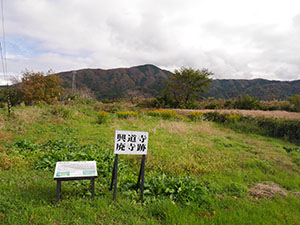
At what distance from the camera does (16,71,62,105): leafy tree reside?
61.4ft

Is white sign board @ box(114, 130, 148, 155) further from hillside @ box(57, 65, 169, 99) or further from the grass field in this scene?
hillside @ box(57, 65, 169, 99)

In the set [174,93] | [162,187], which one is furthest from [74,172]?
[174,93]

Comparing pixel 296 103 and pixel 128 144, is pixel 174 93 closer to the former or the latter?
pixel 296 103

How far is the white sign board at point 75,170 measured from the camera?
3154mm

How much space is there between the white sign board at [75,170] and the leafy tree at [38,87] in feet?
54.2

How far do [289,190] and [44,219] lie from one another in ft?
16.7

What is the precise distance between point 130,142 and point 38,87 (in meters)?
19.3

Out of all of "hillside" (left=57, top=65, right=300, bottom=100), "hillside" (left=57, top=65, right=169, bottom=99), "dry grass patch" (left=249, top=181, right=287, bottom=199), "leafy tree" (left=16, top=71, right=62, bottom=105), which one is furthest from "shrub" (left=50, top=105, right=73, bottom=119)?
"hillside" (left=57, top=65, right=169, bottom=99)

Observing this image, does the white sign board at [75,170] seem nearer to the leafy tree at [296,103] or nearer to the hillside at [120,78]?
the leafy tree at [296,103]

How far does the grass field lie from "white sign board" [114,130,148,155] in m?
0.90

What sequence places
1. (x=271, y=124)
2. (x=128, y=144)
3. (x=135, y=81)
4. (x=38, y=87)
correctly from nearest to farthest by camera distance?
(x=128, y=144) → (x=271, y=124) → (x=38, y=87) → (x=135, y=81)

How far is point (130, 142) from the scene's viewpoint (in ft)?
11.2

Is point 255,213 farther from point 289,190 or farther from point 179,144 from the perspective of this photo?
point 179,144

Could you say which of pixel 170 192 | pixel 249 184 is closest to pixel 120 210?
pixel 170 192
